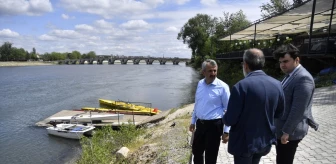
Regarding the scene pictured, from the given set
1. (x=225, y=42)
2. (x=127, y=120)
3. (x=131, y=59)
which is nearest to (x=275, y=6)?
(x=225, y=42)

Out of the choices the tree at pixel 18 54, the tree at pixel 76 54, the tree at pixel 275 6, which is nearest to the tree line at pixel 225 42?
the tree at pixel 275 6

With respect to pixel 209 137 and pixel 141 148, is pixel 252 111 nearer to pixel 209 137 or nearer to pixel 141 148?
pixel 209 137

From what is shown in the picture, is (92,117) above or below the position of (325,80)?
below

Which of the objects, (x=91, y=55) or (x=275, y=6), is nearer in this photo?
(x=275, y=6)

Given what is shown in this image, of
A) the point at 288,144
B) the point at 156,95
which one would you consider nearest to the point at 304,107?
the point at 288,144

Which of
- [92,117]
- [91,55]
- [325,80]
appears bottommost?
[92,117]

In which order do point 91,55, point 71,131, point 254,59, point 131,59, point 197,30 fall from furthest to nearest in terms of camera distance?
point 91,55, point 131,59, point 197,30, point 71,131, point 254,59

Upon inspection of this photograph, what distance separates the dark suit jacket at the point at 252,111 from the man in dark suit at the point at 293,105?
1.15 ft

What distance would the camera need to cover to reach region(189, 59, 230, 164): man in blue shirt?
424 cm

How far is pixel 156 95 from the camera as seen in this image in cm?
3653

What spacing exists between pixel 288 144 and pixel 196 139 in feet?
4.45

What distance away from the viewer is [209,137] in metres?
4.24

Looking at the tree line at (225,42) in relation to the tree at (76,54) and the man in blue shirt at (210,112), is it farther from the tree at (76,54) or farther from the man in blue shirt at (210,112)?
the tree at (76,54)

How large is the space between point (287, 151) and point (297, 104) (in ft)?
2.22
